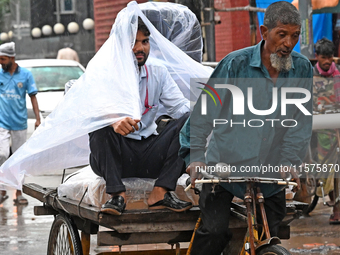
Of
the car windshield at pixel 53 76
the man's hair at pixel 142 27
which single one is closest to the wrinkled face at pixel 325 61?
the man's hair at pixel 142 27

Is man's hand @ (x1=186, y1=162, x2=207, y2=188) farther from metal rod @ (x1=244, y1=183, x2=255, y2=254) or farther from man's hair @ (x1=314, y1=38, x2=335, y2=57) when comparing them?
man's hair @ (x1=314, y1=38, x2=335, y2=57)

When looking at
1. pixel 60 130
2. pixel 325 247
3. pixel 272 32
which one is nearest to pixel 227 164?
pixel 272 32

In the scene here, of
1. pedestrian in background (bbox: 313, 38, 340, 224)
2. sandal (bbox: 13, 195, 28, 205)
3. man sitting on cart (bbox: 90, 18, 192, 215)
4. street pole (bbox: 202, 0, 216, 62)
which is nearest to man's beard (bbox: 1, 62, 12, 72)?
sandal (bbox: 13, 195, 28, 205)

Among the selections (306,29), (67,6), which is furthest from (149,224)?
(67,6)

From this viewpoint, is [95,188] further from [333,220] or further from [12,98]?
[12,98]

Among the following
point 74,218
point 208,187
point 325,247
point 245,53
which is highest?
point 245,53

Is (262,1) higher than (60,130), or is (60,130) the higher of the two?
(262,1)

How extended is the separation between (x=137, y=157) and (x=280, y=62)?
49.3 inches

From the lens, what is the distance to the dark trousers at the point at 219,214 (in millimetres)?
3281

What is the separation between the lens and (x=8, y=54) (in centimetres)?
776

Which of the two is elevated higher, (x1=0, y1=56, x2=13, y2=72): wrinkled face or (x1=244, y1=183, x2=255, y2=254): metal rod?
(x1=0, y1=56, x2=13, y2=72): wrinkled face

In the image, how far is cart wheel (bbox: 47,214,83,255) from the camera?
3.75 m

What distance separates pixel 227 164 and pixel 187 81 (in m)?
1.61

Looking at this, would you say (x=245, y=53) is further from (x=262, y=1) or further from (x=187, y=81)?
(x=262, y=1)
